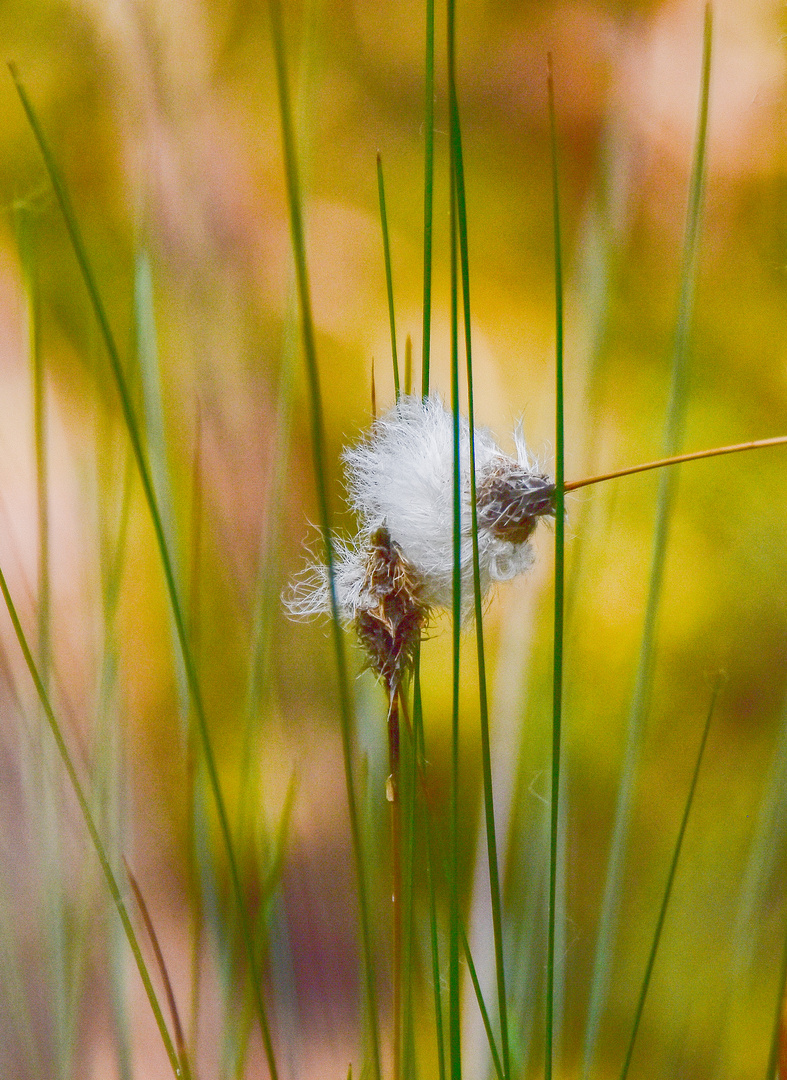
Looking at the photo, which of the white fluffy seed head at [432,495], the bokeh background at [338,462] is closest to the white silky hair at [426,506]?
the white fluffy seed head at [432,495]

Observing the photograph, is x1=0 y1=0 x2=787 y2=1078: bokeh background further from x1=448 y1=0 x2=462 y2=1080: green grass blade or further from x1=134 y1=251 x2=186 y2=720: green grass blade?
x1=448 y1=0 x2=462 y2=1080: green grass blade

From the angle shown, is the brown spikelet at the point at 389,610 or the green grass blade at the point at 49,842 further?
the green grass blade at the point at 49,842

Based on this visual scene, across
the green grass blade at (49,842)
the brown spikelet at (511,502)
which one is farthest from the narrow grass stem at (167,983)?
the brown spikelet at (511,502)

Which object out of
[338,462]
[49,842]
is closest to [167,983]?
[49,842]

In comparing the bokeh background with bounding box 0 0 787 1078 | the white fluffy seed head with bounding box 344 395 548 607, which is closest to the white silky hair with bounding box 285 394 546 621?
the white fluffy seed head with bounding box 344 395 548 607

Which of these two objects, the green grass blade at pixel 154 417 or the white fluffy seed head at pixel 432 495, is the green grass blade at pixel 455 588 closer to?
the white fluffy seed head at pixel 432 495

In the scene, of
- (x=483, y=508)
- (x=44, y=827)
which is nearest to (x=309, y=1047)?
(x=44, y=827)

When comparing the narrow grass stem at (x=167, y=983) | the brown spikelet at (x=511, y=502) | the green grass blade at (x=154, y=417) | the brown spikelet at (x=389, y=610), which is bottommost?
the narrow grass stem at (x=167, y=983)

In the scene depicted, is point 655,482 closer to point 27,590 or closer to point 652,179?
point 652,179

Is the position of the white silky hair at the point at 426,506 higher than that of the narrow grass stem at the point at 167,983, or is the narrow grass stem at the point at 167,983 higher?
the white silky hair at the point at 426,506
